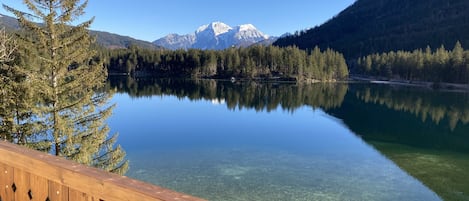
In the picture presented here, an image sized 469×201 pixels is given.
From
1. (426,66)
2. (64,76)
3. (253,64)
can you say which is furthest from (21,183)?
(253,64)

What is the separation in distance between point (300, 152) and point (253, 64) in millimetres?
104912

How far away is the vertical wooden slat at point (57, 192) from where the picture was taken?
10.2 feet

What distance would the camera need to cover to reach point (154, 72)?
522 feet

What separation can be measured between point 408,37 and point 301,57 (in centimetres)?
10230

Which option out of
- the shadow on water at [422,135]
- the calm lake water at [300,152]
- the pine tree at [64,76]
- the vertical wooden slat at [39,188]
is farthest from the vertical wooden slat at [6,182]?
the shadow on water at [422,135]

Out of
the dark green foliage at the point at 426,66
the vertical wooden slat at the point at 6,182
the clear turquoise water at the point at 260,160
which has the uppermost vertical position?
the dark green foliage at the point at 426,66

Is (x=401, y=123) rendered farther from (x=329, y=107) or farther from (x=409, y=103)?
(x=409, y=103)

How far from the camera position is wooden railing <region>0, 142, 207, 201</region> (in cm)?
263

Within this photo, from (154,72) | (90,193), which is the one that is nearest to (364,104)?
(90,193)

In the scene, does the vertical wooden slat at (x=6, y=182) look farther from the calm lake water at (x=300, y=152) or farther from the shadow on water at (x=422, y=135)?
the shadow on water at (x=422, y=135)

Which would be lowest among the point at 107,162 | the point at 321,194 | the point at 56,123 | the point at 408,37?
the point at 321,194

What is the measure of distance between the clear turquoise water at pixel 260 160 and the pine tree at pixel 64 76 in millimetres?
5259

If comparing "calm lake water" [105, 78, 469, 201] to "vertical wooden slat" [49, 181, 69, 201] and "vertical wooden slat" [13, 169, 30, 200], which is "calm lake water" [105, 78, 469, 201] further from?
"vertical wooden slat" [49, 181, 69, 201]

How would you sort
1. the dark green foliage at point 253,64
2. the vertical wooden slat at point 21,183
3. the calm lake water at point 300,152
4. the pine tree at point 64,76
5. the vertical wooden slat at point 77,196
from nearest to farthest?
the vertical wooden slat at point 77,196 < the vertical wooden slat at point 21,183 < the pine tree at point 64,76 < the calm lake water at point 300,152 < the dark green foliage at point 253,64
